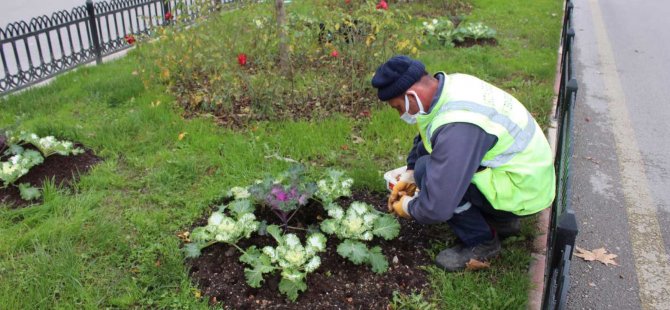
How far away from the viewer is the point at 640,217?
380cm

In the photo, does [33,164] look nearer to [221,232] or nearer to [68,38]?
[221,232]

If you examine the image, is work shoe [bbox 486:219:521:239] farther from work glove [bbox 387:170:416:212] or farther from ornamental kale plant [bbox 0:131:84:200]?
ornamental kale plant [bbox 0:131:84:200]

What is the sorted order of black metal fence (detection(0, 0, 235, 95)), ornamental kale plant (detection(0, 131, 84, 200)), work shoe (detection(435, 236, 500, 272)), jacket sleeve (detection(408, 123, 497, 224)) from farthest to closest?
1. black metal fence (detection(0, 0, 235, 95))
2. ornamental kale plant (detection(0, 131, 84, 200))
3. work shoe (detection(435, 236, 500, 272))
4. jacket sleeve (detection(408, 123, 497, 224))

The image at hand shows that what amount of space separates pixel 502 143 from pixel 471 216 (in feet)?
1.71

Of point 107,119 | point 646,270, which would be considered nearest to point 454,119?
point 646,270

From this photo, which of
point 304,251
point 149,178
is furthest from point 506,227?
point 149,178

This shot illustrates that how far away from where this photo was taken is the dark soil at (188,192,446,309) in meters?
2.79

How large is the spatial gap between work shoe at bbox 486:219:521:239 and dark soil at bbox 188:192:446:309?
1.28 feet

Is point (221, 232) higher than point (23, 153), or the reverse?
point (221, 232)

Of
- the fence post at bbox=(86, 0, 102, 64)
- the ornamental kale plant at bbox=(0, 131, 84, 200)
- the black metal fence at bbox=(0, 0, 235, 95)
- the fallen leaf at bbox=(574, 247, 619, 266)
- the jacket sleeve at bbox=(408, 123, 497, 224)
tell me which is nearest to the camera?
the jacket sleeve at bbox=(408, 123, 497, 224)

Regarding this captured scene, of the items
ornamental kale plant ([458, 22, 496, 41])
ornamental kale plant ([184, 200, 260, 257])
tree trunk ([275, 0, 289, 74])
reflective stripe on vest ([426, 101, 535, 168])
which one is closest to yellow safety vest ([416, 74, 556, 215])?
reflective stripe on vest ([426, 101, 535, 168])

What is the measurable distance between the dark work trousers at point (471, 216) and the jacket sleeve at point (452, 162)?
1.03 feet

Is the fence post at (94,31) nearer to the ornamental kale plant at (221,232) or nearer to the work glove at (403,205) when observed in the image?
the ornamental kale plant at (221,232)

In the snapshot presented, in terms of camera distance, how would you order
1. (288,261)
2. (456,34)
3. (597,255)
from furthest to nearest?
(456,34)
(597,255)
(288,261)
